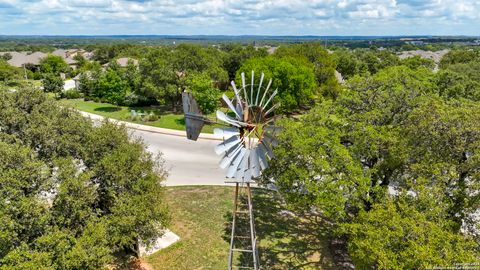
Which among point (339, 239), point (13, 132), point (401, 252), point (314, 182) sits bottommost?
point (339, 239)

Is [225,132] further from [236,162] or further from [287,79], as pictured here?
[287,79]

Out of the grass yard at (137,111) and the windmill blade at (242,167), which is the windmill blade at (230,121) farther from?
the grass yard at (137,111)

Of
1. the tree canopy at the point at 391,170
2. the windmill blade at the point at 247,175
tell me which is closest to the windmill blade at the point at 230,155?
the windmill blade at the point at 247,175

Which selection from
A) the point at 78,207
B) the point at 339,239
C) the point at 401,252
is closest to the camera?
the point at 401,252

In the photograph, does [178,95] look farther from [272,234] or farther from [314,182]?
[314,182]

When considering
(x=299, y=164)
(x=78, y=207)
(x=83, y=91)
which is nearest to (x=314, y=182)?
(x=299, y=164)

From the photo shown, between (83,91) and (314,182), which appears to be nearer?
(314,182)

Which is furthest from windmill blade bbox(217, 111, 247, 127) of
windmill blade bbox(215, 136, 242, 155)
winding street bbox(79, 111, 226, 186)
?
winding street bbox(79, 111, 226, 186)
